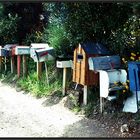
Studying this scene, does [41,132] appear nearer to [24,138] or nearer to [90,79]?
[24,138]

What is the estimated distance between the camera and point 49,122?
7043 mm

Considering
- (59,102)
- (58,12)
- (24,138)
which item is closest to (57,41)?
(58,12)

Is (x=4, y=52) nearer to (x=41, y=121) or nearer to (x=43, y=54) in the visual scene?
(x=43, y=54)

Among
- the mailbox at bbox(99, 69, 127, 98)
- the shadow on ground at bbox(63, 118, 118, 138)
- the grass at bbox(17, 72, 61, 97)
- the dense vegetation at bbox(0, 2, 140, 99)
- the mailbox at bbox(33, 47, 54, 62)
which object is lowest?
the shadow on ground at bbox(63, 118, 118, 138)

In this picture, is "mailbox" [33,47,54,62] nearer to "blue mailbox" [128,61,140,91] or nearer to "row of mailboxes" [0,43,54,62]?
"row of mailboxes" [0,43,54,62]

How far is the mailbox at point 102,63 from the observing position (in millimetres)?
6848

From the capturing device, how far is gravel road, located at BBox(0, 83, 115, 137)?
21.0 feet

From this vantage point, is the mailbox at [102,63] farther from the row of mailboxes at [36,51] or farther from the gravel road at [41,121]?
the row of mailboxes at [36,51]

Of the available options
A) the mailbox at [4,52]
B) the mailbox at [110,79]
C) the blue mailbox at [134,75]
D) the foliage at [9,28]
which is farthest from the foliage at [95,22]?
the foliage at [9,28]

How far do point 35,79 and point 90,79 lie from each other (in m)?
2.90

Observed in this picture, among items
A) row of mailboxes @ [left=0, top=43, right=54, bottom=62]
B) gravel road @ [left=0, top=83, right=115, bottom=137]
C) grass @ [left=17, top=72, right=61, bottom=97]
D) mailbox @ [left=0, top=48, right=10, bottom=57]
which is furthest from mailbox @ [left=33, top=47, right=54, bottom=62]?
mailbox @ [left=0, top=48, right=10, bottom=57]

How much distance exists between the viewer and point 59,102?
26.9ft

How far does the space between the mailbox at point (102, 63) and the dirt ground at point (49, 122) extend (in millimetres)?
919

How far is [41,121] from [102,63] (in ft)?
5.44
